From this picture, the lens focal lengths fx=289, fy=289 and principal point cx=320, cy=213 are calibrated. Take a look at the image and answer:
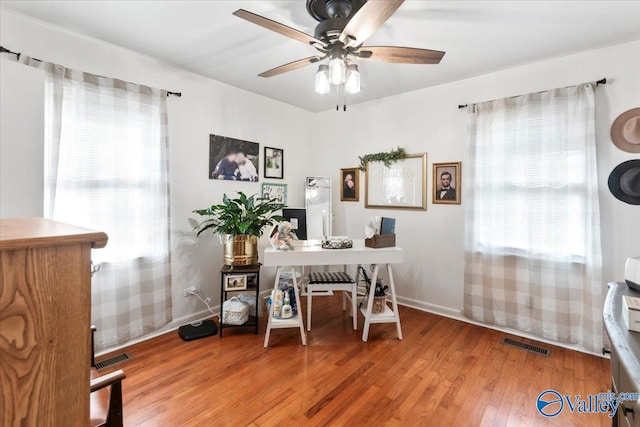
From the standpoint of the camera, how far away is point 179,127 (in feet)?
9.21

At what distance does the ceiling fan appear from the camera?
55.4 inches

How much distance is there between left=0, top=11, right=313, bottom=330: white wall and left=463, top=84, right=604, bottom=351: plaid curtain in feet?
7.37

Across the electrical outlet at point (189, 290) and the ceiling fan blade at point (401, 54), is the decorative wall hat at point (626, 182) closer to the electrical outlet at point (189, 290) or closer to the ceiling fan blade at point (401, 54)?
the ceiling fan blade at point (401, 54)

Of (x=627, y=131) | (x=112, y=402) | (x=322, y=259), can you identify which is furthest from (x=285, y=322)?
(x=627, y=131)

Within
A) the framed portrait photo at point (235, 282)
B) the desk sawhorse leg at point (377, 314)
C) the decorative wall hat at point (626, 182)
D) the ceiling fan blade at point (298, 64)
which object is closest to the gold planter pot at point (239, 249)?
the framed portrait photo at point (235, 282)

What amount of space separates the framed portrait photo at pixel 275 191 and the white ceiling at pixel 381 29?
4.30ft

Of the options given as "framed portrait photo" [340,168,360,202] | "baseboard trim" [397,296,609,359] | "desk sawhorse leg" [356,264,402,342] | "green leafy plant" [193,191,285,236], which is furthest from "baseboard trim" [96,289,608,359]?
"framed portrait photo" [340,168,360,202]

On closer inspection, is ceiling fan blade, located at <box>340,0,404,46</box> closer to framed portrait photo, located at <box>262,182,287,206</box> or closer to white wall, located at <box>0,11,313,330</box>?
white wall, located at <box>0,11,313,330</box>

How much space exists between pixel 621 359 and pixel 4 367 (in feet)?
4.63

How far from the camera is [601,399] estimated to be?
66.1 inches

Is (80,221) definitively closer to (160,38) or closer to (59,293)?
(160,38)

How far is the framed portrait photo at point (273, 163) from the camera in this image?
3604 mm

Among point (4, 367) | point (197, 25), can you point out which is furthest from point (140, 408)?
point (197, 25)

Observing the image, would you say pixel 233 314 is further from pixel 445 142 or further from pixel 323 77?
pixel 445 142
